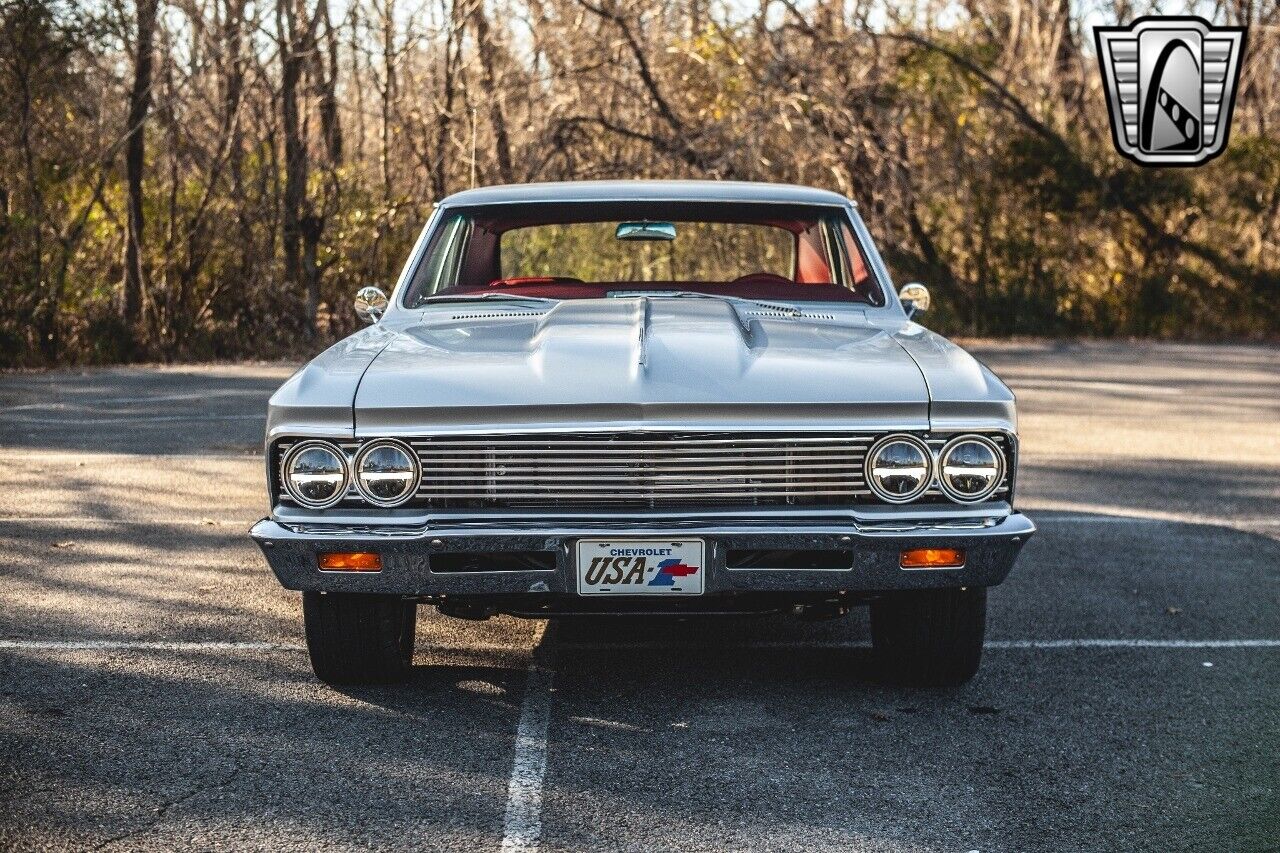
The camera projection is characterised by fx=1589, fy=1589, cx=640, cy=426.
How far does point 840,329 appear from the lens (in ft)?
17.2

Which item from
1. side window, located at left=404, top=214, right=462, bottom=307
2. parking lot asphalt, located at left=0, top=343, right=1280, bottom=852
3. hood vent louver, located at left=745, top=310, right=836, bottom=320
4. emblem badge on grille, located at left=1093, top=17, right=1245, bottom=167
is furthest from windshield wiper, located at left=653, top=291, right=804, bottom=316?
emblem badge on grille, located at left=1093, top=17, right=1245, bottom=167

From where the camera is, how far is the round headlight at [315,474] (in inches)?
171

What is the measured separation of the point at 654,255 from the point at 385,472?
7.65ft

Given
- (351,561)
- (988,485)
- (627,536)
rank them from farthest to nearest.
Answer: (988,485), (351,561), (627,536)

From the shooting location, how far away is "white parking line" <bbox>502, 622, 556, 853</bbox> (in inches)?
141

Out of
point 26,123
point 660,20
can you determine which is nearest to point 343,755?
point 26,123

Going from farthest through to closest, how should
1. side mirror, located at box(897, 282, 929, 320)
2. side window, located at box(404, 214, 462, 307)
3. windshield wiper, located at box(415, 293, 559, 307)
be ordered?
side mirror, located at box(897, 282, 929, 320), side window, located at box(404, 214, 462, 307), windshield wiper, located at box(415, 293, 559, 307)

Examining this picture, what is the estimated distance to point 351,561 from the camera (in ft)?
14.2

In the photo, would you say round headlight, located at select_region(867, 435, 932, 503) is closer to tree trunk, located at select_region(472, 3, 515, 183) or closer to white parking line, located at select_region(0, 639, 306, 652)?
white parking line, located at select_region(0, 639, 306, 652)

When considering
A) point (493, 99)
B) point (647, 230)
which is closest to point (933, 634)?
point (647, 230)

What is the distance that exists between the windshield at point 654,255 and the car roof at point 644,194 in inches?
1.3

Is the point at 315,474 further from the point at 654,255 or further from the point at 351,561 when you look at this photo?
the point at 654,255

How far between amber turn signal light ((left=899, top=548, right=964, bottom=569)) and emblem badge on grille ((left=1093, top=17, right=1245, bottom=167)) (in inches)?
669

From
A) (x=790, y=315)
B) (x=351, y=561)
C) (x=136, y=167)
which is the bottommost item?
(x=351, y=561)
